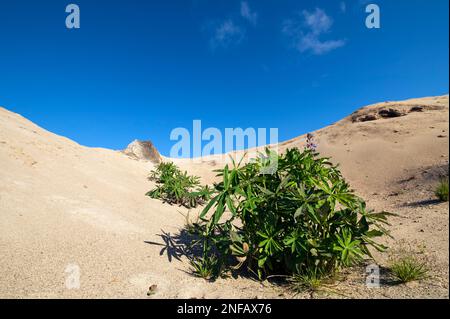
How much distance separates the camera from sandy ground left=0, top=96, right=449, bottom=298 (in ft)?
7.14

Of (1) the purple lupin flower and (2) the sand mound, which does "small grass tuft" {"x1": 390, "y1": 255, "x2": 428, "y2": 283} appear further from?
(2) the sand mound

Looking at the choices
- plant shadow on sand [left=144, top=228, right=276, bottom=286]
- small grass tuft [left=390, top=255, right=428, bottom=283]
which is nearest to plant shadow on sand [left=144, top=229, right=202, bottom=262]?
plant shadow on sand [left=144, top=228, right=276, bottom=286]

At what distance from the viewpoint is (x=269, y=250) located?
2406mm

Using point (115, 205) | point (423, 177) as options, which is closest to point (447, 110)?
point (423, 177)

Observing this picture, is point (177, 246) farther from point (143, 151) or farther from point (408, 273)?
point (143, 151)

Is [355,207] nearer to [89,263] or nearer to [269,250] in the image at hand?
[269,250]

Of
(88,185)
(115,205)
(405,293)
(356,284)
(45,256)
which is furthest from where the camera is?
(88,185)

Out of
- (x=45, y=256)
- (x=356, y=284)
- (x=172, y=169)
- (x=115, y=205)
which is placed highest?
(x=172, y=169)

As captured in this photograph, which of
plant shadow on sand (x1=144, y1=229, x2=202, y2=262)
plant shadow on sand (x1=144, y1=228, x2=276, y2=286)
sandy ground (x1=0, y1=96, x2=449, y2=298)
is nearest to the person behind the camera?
sandy ground (x1=0, y1=96, x2=449, y2=298)

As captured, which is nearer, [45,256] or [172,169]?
[45,256]

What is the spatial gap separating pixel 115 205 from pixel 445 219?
493 cm

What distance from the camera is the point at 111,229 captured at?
133 inches

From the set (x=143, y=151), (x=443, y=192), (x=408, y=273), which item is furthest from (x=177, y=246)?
(x=143, y=151)
